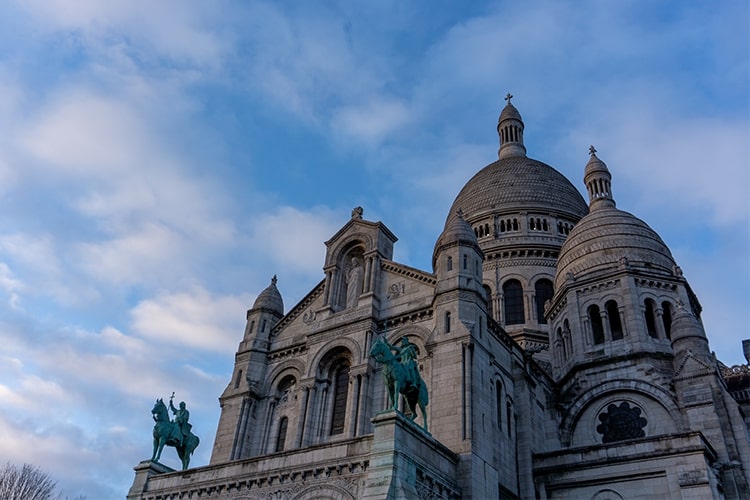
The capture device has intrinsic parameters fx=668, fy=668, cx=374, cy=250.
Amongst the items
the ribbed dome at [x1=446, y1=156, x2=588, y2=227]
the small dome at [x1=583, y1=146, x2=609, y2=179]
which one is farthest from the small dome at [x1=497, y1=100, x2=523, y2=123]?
the small dome at [x1=583, y1=146, x2=609, y2=179]

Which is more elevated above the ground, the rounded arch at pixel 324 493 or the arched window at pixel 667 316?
the arched window at pixel 667 316

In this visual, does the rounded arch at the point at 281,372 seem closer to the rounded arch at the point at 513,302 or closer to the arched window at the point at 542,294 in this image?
the rounded arch at the point at 513,302

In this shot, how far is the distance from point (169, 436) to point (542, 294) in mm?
27228

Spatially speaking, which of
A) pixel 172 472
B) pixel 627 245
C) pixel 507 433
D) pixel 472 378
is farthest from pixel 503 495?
pixel 627 245

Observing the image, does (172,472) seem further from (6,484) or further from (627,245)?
(627,245)

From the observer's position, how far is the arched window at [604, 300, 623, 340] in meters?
34.4

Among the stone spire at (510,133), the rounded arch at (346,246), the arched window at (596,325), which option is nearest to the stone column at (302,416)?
the rounded arch at (346,246)

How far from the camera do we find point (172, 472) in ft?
89.1

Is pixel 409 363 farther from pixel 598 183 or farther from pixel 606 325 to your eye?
pixel 598 183

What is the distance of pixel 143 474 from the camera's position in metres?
28.0

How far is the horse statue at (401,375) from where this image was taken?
22078mm

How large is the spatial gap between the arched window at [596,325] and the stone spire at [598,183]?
10342mm

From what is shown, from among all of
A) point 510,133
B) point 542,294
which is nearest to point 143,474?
point 542,294

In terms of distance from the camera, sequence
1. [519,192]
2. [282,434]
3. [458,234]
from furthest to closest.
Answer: [519,192]
[282,434]
[458,234]
